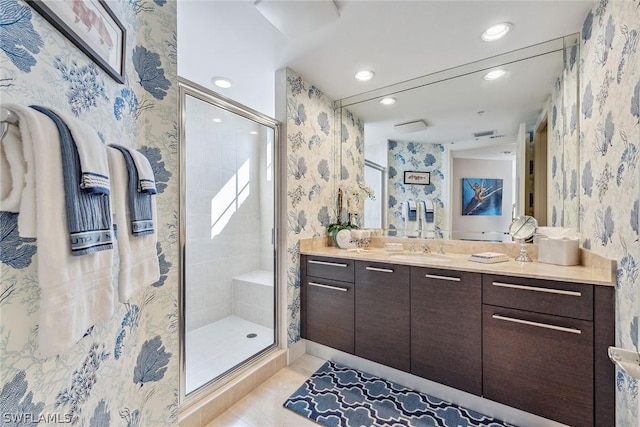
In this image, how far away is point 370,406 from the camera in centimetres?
161

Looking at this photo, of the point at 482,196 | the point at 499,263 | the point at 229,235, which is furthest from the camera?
the point at 229,235

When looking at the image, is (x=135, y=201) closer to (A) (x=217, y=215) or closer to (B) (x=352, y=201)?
(A) (x=217, y=215)

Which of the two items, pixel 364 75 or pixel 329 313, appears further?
pixel 364 75

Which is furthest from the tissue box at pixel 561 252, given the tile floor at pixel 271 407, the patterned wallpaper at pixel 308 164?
the tile floor at pixel 271 407

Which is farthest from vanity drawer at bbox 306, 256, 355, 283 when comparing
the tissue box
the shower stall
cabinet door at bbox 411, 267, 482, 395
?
the tissue box

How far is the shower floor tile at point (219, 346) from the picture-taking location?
177 centimetres

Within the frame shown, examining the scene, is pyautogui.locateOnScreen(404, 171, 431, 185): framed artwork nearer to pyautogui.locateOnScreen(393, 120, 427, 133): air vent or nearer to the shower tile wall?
pyautogui.locateOnScreen(393, 120, 427, 133): air vent

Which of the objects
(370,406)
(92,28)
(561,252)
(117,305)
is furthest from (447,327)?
(92,28)

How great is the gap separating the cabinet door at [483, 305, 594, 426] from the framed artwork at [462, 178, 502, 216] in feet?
3.11

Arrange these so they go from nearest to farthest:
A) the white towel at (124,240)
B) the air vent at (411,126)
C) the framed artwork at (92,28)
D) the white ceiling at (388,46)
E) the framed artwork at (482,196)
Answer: the framed artwork at (92,28), the white towel at (124,240), the white ceiling at (388,46), the framed artwork at (482,196), the air vent at (411,126)

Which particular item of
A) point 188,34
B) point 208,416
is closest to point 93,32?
point 188,34

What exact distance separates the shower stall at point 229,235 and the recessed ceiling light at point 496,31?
153 cm

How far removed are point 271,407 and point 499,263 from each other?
169 cm

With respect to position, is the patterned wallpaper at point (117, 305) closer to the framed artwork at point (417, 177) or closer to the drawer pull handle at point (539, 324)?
the drawer pull handle at point (539, 324)
